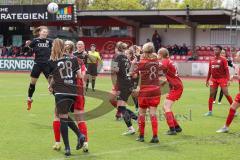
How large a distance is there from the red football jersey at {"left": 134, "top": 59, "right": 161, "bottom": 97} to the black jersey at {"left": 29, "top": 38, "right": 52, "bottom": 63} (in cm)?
399

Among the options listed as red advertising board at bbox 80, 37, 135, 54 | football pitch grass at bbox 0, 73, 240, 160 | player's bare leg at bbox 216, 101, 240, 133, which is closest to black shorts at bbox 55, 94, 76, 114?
football pitch grass at bbox 0, 73, 240, 160

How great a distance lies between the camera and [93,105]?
1788 cm

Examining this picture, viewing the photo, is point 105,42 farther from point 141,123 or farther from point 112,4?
point 141,123

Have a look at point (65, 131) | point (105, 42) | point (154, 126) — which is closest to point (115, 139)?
point (154, 126)

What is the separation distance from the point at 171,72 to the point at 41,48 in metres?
3.94

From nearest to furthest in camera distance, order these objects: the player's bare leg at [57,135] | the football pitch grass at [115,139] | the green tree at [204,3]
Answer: the football pitch grass at [115,139] < the player's bare leg at [57,135] < the green tree at [204,3]

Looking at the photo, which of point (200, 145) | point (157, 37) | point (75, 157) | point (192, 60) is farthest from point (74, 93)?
point (157, 37)

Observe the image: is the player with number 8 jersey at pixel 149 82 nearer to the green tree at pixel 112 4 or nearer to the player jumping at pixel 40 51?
the player jumping at pixel 40 51

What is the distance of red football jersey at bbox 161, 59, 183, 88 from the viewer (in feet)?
39.1

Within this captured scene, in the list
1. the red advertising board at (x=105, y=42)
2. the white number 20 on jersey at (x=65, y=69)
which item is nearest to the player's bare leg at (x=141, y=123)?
the white number 20 on jersey at (x=65, y=69)

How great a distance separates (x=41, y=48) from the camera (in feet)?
47.2

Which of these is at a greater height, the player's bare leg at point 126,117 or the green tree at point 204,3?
the green tree at point 204,3

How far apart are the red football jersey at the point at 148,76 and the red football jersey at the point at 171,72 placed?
84cm

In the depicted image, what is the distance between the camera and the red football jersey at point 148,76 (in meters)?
10.9
